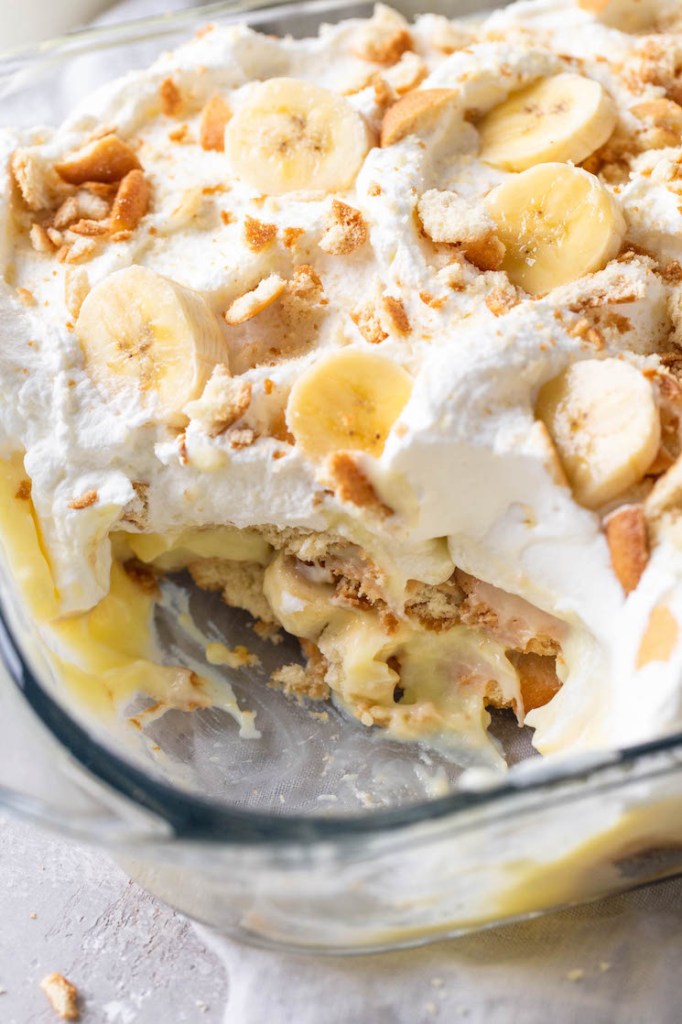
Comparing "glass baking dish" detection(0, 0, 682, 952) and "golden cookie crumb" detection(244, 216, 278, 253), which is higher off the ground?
"golden cookie crumb" detection(244, 216, 278, 253)

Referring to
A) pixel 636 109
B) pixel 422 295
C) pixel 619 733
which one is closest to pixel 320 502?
pixel 422 295

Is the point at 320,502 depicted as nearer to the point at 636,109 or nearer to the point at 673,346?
the point at 673,346

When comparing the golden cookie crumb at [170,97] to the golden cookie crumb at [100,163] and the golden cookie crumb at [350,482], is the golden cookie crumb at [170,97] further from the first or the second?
the golden cookie crumb at [350,482]

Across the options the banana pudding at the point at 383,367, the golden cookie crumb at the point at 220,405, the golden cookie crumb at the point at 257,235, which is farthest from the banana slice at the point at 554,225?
the golden cookie crumb at the point at 220,405

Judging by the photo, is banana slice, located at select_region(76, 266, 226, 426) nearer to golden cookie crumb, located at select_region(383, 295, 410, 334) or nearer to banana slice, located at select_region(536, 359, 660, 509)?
golden cookie crumb, located at select_region(383, 295, 410, 334)

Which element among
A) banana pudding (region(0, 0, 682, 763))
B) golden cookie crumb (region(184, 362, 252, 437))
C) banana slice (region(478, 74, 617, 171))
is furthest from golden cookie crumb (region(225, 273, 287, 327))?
banana slice (region(478, 74, 617, 171))

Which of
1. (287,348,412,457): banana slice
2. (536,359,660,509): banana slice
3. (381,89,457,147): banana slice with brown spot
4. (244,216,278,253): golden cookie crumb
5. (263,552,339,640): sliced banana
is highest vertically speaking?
(381,89,457,147): banana slice with brown spot

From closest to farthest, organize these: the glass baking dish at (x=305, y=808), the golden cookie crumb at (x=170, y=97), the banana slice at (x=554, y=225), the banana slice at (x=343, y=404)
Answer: the glass baking dish at (x=305, y=808) < the banana slice at (x=343, y=404) < the banana slice at (x=554, y=225) < the golden cookie crumb at (x=170, y=97)

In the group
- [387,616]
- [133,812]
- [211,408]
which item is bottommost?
[387,616]
